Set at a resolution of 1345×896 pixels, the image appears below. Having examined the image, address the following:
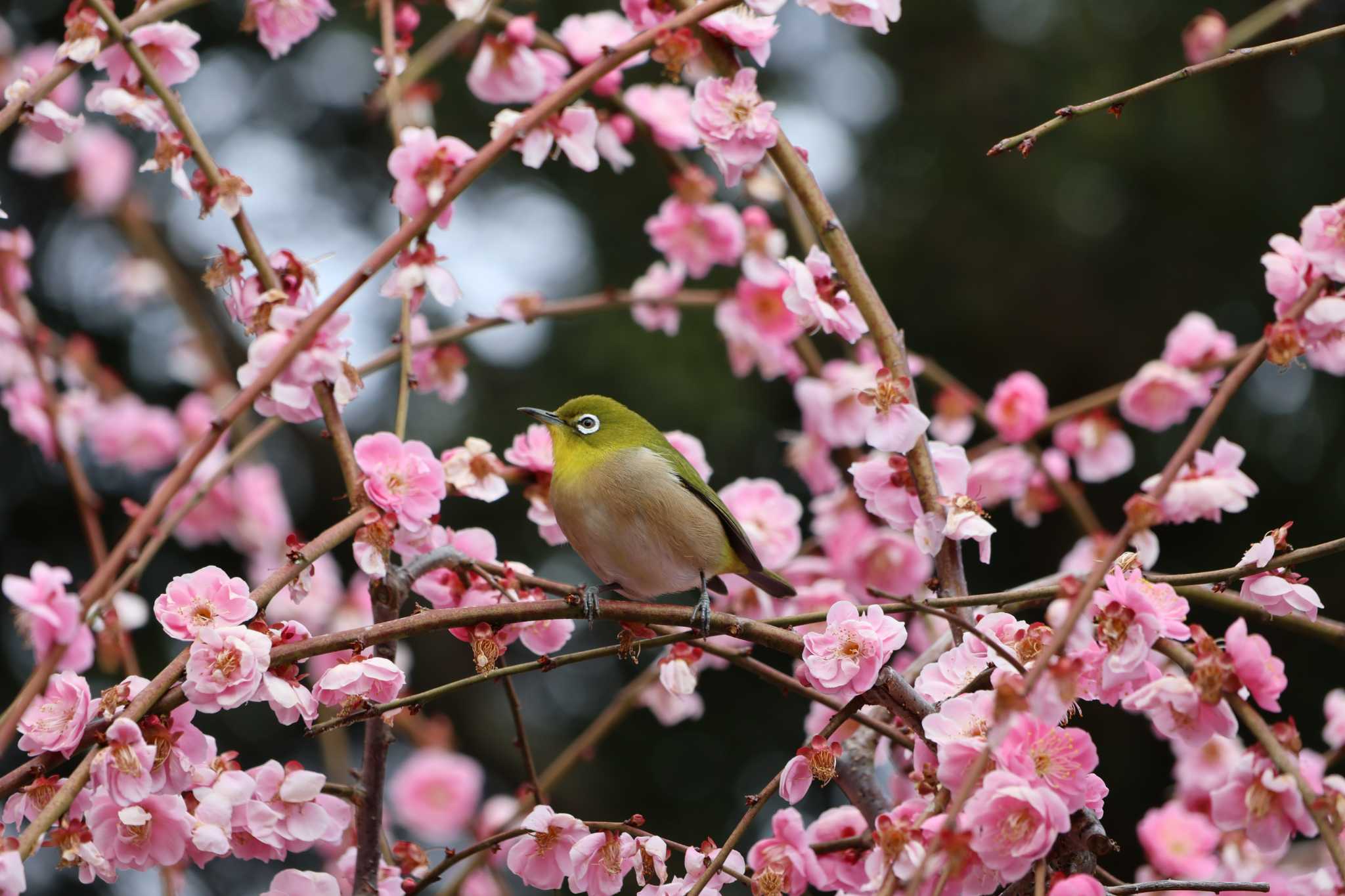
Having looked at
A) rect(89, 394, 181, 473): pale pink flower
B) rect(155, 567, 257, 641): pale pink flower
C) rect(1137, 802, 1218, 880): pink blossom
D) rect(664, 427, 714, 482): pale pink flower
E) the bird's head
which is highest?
rect(155, 567, 257, 641): pale pink flower

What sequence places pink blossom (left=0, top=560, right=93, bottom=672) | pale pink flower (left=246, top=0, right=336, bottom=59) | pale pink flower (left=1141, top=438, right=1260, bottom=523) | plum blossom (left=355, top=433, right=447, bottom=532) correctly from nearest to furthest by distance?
pink blossom (left=0, top=560, right=93, bottom=672) → plum blossom (left=355, top=433, right=447, bottom=532) → pale pink flower (left=1141, top=438, right=1260, bottom=523) → pale pink flower (left=246, top=0, right=336, bottom=59)

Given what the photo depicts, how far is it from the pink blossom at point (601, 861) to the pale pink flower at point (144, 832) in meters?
0.43

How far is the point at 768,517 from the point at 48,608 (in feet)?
4.82

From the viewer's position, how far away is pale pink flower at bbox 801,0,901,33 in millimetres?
1695

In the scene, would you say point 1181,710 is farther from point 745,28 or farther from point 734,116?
point 745,28

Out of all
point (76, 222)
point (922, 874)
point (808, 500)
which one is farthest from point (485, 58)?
point (76, 222)

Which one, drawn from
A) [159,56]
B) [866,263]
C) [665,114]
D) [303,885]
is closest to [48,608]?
[303,885]

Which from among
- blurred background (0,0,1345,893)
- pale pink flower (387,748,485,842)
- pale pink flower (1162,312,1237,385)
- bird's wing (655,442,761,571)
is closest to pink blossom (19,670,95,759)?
bird's wing (655,442,761,571)

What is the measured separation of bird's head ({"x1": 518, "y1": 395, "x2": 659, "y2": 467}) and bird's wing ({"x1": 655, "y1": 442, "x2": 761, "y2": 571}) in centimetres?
12

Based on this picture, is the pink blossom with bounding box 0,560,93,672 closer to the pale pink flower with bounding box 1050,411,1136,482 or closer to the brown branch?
the brown branch

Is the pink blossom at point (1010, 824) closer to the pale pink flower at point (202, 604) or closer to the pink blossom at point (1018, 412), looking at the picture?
the pale pink flower at point (202, 604)

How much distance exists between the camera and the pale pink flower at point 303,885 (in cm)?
148

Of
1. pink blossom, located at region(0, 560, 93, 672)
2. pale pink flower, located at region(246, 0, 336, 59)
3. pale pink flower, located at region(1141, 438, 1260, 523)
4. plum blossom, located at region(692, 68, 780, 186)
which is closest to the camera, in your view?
pink blossom, located at region(0, 560, 93, 672)

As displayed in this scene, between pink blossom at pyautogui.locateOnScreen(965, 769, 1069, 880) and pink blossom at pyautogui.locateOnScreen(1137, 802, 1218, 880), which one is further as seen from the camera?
pink blossom at pyautogui.locateOnScreen(1137, 802, 1218, 880)
